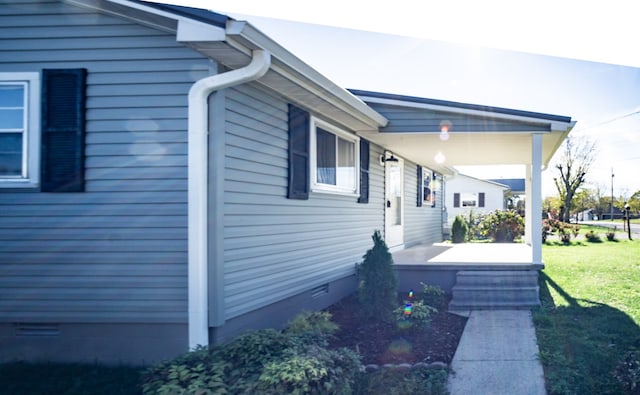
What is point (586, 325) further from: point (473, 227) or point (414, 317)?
point (473, 227)

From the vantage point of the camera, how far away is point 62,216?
4.18 metres

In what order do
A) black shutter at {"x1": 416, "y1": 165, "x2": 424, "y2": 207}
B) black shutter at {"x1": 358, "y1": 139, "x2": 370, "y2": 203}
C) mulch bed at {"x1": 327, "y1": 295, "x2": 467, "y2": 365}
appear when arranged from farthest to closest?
1. black shutter at {"x1": 416, "y1": 165, "x2": 424, "y2": 207}
2. black shutter at {"x1": 358, "y1": 139, "x2": 370, "y2": 203}
3. mulch bed at {"x1": 327, "y1": 295, "x2": 467, "y2": 365}

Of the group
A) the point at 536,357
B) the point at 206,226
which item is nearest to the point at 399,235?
the point at 536,357

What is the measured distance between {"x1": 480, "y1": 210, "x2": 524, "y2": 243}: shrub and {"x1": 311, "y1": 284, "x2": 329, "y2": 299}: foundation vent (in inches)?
410

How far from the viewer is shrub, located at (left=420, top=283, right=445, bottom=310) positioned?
6.90 meters

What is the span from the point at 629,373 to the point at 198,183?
385cm

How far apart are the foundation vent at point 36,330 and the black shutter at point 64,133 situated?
1243 millimetres

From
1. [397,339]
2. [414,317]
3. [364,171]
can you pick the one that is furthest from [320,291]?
[364,171]

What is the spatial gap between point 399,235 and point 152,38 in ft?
25.7

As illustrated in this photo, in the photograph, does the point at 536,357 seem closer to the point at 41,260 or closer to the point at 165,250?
the point at 165,250

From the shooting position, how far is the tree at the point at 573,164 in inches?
1340

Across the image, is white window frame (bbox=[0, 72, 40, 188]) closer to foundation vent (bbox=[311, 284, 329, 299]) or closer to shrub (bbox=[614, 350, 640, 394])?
foundation vent (bbox=[311, 284, 329, 299])

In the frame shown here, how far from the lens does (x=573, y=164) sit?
3462cm

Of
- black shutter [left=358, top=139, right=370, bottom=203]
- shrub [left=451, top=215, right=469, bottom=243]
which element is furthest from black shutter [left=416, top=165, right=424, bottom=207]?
→ black shutter [left=358, top=139, right=370, bottom=203]
